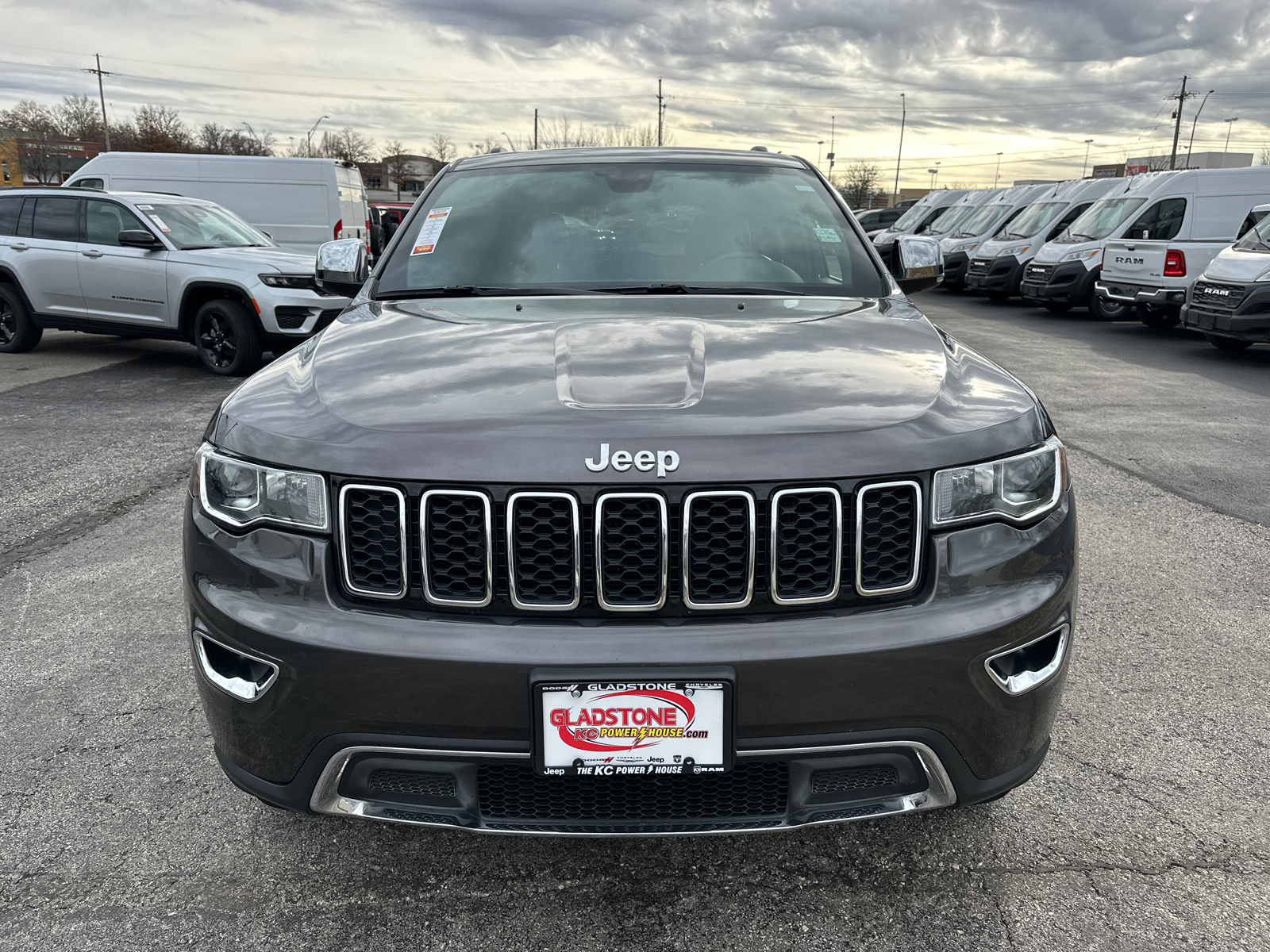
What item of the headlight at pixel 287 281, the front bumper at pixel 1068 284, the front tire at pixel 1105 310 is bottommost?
the front tire at pixel 1105 310

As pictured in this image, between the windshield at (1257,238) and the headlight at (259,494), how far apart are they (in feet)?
40.7

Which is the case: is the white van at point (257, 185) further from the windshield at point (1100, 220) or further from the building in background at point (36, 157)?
the building in background at point (36, 157)

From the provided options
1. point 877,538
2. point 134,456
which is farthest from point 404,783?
point 134,456

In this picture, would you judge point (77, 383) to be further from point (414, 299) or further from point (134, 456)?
point (414, 299)

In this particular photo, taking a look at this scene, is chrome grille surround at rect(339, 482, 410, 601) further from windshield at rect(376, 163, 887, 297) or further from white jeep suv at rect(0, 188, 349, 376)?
white jeep suv at rect(0, 188, 349, 376)

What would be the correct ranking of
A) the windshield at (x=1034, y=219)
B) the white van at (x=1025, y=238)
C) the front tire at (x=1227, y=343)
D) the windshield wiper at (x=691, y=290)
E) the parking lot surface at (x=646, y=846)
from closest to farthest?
1. the parking lot surface at (x=646, y=846)
2. the windshield wiper at (x=691, y=290)
3. the front tire at (x=1227, y=343)
4. the white van at (x=1025, y=238)
5. the windshield at (x=1034, y=219)

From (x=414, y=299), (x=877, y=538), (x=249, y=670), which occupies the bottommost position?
A: (x=249, y=670)

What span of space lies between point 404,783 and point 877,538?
100 cm

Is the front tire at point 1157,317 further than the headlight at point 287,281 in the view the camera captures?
Yes

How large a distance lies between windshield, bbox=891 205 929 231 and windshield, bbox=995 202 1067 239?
23.7 ft

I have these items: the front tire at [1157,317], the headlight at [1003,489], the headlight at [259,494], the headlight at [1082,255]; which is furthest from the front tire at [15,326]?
the headlight at [1082,255]

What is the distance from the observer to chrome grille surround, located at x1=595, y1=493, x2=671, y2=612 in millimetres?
1818

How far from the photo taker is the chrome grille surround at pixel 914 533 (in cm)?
186

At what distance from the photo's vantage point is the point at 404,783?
1.91m
